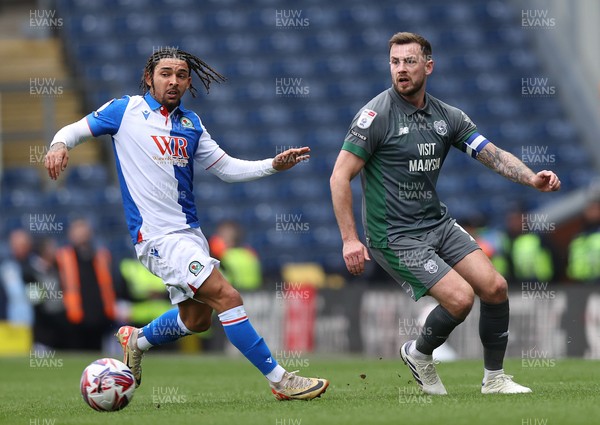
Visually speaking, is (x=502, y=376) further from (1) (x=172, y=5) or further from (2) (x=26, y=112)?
(1) (x=172, y=5)

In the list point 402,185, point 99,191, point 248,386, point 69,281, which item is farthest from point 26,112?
point 402,185

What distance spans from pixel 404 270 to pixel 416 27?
18.6 meters

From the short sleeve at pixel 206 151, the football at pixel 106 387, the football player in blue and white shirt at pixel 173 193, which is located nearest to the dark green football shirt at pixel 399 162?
the football player in blue and white shirt at pixel 173 193

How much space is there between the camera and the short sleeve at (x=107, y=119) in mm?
8328

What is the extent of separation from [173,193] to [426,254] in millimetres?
1717

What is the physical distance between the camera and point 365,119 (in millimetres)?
8172

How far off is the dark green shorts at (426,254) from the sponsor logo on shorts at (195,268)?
1.21m

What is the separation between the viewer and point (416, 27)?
1034 inches

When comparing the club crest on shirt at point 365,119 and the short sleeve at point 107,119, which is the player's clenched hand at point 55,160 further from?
the club crest on shirt at point 365,119

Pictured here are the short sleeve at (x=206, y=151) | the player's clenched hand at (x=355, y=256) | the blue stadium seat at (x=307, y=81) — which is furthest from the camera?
the blue stadium seat at (x=307, y=81)

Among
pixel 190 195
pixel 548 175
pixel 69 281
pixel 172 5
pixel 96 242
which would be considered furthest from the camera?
pixel 172 5

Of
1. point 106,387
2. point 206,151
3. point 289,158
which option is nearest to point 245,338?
point 106,387

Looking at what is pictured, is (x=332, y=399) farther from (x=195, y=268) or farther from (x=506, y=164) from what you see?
(x=506, y=164)

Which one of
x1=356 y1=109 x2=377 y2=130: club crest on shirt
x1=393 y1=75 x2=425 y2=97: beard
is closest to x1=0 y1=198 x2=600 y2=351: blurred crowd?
x1=393 y1=75 x2=425 y2=97: beard
